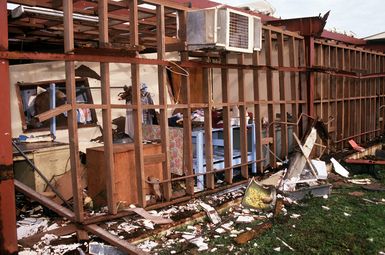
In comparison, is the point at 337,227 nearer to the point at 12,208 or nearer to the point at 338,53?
the point at 12,208

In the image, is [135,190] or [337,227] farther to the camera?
[135,190]

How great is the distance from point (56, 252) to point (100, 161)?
1.69 metres

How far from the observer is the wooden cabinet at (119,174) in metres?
5.37

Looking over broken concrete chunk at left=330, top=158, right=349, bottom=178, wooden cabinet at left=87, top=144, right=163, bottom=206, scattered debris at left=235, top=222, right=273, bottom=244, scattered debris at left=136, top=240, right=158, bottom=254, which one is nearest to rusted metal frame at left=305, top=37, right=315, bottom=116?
broken concrete chunk at left=330, top=158, right=349, bottom=178

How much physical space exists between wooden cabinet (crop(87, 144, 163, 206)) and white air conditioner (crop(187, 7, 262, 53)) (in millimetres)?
1752

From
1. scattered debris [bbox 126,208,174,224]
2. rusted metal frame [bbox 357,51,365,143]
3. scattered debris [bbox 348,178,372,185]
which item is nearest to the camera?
scattered debris [bbox 126,208,174,224]

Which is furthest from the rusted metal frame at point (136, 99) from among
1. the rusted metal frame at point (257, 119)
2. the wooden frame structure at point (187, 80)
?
the rusted metal frame at point (257, 119)

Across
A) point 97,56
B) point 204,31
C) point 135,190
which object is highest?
point 204,31

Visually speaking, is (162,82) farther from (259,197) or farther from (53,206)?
(259,197)

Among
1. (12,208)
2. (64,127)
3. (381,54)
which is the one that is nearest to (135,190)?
(12,208)

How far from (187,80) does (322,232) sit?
279 cm

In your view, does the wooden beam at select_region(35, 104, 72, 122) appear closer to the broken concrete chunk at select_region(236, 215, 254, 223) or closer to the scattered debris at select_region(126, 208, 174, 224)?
the scattered debris at select_region(126, 208, 174, 224)

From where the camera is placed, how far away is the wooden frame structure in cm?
442

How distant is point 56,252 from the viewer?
13.4 ft
